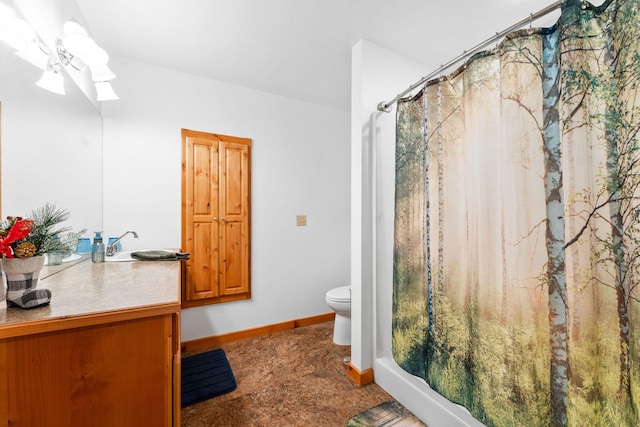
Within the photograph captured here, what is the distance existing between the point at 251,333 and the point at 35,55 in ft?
7.59

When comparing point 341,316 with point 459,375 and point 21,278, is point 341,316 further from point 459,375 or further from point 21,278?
point 21,278

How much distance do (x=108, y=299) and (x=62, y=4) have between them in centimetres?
160

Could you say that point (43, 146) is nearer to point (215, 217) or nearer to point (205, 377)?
point (215, 217)

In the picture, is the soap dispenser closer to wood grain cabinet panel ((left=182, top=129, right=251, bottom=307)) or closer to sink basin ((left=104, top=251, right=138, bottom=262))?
sink basin ((left=104, top=251, right=138, bottom=262))

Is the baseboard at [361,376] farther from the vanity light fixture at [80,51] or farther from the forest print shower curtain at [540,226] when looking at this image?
the vanity light fixture at [80,51]

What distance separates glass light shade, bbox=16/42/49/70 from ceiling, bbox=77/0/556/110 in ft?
1.94

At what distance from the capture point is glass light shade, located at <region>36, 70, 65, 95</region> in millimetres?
1160

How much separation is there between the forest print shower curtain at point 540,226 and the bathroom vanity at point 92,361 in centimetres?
120

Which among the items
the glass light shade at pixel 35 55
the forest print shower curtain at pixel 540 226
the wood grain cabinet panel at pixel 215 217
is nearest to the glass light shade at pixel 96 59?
the glass light shade at pixel 35 55

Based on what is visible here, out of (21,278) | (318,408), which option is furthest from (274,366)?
(21,278)

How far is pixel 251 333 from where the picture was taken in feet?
8.07

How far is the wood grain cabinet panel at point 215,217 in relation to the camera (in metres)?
2.21

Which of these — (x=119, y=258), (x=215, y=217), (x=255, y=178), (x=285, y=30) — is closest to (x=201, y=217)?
(x=215, y=217)

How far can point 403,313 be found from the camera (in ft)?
5.07
